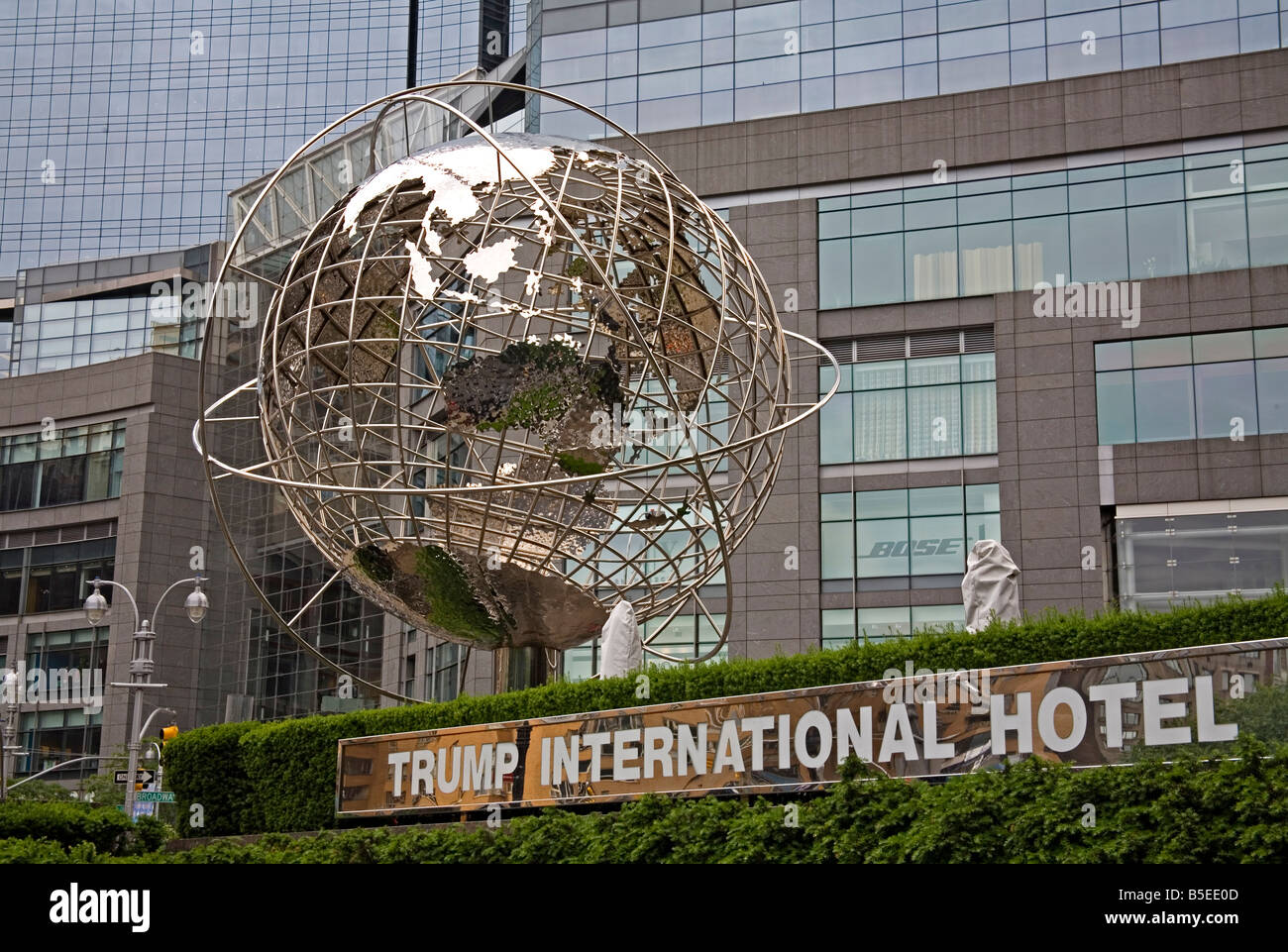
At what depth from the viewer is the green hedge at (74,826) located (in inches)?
663

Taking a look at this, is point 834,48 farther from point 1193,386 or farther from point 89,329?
point 89,329

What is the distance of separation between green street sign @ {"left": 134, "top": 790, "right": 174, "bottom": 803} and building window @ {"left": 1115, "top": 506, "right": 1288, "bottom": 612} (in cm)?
1892

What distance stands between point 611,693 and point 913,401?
64.6ft

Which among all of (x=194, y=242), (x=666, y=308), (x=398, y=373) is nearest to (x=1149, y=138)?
(x=666, y=308)

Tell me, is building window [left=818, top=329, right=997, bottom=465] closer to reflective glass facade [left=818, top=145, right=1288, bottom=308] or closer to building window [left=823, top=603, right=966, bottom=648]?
reflective glass facade [left=818, top=145, right=1288, bottom=308]

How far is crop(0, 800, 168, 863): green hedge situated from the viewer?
16.8 meters

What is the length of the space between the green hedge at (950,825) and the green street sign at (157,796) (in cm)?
726

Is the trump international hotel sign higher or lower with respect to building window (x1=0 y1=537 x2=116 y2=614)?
lower

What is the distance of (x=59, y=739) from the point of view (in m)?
54.6

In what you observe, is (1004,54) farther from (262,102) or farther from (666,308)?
(262,102)

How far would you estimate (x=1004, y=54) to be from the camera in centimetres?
3619

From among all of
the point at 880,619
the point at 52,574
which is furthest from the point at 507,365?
the point at 52,574

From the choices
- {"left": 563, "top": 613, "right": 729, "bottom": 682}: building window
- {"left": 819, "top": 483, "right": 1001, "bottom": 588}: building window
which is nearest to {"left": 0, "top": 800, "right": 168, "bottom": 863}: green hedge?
{"left": 563, "top": 613, "right": 729, "bottom": 682}: building window
